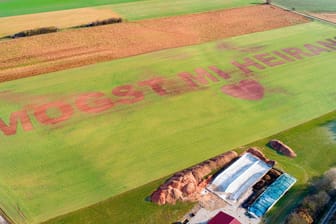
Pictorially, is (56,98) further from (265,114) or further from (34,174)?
(265,114)

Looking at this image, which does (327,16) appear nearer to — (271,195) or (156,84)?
(156,84)

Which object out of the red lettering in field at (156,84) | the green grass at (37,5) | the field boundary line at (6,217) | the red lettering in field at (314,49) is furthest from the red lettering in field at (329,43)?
the field boundary line at (6,217)

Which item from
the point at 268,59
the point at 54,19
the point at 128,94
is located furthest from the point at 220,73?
the point at 54,19

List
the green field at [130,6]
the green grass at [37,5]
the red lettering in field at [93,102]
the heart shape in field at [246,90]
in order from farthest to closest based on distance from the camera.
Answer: the green field at [130,6]
the green grass at [37,5]
the heart shape in field at [246,90]
the red lettering in field at [93,102]

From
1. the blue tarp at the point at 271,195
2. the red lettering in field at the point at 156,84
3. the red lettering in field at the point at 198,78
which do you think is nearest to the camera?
the blue tarp at the point at 271,195

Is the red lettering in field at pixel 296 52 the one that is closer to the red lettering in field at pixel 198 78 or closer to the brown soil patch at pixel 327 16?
the red lettering in field at pixel 198 78

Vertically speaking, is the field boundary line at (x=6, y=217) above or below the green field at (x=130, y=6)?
below
